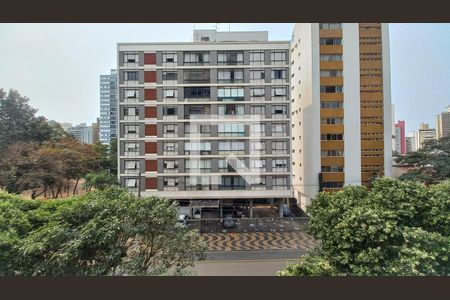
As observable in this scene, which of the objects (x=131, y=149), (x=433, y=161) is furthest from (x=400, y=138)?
(x=131, y=149)

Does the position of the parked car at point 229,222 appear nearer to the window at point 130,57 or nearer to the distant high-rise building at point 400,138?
the distant high-rise building at point 400,138

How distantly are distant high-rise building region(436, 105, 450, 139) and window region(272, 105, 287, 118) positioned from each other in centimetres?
246

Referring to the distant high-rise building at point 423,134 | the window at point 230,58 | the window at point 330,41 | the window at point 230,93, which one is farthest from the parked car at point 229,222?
the window at point 330,41

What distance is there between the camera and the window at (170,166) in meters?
4.65

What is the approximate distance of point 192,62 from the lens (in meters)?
5.59

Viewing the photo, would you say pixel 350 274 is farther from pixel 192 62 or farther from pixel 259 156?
pixel 192 62

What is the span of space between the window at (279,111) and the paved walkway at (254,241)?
2.29 metres

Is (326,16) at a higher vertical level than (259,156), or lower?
higher

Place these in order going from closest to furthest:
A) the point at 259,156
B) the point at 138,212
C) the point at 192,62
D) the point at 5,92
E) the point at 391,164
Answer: the point at 138,212 < the point at 5,92 < the point at 391,164 < the point at 259,156 < the point at 192,62

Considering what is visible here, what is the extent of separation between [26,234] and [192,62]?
4003mm

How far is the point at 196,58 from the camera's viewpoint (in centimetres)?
565

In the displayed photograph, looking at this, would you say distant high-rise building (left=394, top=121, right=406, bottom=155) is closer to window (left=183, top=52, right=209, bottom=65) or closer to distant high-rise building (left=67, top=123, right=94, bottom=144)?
window (left=183, top=52, right=209, bottom=65)
